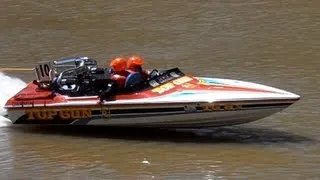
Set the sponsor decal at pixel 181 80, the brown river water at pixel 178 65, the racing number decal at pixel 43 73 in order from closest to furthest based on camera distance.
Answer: the brown river water at pixel 178 65 < the sponsor decal at pixel 181 80 < the racing number decal at pixel 43 73

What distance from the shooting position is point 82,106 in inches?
484

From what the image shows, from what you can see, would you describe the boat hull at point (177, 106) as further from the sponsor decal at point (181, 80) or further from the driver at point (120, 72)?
the driver at point (120, 72)

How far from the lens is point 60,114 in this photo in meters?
12.5

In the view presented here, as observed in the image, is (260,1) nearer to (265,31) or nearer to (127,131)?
(265,31)

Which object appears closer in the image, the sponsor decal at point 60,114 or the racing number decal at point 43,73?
the sponsor decal at point 60,114

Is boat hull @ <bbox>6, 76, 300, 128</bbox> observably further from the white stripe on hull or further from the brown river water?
the brown river water

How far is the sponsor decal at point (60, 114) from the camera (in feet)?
40.5

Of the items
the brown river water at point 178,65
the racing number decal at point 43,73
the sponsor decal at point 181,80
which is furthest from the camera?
the racing number decal at point 43,73

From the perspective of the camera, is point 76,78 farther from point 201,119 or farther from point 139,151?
point 201,119

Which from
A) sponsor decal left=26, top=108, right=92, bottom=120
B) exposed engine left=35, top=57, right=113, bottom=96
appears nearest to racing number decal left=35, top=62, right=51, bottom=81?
exposed engine left=35, top=57, right=113, bottom=96

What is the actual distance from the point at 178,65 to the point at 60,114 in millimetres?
4596

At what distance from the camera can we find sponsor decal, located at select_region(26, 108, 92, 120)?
486 inches

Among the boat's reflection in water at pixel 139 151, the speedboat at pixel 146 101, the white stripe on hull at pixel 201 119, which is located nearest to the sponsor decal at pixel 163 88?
the speedboat at pixel 146 101

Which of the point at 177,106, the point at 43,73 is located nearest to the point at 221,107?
the point at 177,106
